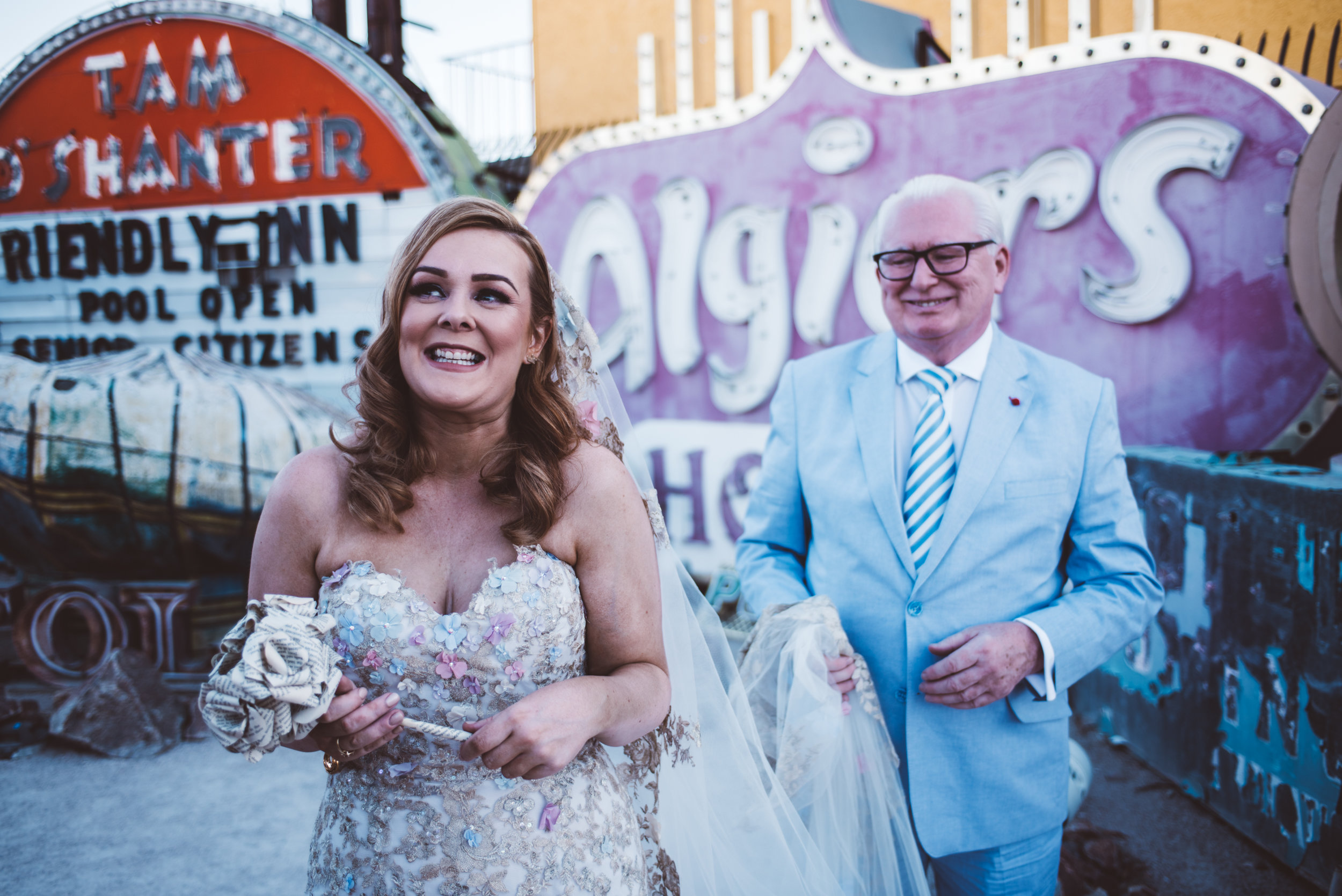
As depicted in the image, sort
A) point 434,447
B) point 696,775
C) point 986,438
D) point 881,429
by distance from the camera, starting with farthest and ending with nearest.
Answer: point 881,429 < point 986,438 < point 696,775 < point 434,447

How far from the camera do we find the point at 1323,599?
281 cm

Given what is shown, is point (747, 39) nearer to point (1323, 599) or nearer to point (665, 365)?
point (665, 365)

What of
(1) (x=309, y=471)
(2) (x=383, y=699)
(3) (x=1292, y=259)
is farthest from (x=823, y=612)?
(3) (x=1292, y=259)

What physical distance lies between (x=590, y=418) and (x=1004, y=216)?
3034 millimetres

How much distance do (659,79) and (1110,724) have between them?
4839 millimetres

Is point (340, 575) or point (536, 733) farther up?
point (340, 575)

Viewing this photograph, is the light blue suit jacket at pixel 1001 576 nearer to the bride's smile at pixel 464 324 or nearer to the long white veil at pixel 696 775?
the long white veil at pixel 696 775

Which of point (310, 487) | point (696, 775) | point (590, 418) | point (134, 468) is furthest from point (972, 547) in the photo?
point (134, 468)

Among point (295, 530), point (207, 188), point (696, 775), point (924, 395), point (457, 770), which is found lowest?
point (696, 775)

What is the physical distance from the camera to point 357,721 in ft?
4.43

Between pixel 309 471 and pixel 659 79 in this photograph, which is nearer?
pixel 309 471

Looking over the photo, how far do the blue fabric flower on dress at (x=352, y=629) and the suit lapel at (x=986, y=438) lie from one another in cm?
127

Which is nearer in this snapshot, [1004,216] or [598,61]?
[1004,216]

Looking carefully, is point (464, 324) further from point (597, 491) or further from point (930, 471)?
point (930, 471)
